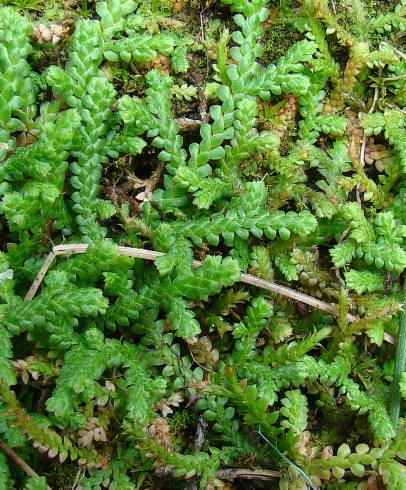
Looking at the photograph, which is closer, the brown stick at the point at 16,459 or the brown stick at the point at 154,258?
the brown stick at the point at 16,459

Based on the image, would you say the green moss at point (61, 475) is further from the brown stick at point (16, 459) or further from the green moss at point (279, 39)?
the green moss at point (279, 39)

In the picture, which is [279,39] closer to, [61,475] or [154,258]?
[154,258]

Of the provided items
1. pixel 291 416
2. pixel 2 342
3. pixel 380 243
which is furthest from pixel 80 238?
pixel 380 243

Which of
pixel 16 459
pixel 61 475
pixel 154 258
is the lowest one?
pixel 61 475

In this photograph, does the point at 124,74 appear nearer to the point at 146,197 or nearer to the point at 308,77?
the point at 146,197

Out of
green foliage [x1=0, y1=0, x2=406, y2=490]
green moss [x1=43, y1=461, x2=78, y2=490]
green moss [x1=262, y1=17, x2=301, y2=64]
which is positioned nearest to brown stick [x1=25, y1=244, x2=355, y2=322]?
green foliage [x1=0, y1=0, x2=406, y2=490]

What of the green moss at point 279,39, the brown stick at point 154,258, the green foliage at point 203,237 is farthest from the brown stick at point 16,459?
the green moss at point 279,39

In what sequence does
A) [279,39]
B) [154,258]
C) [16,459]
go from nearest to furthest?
1. [16,459]
2. [154,258]
3. [279,39]

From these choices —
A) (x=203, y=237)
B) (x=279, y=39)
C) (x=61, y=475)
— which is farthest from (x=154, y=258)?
(x=279, y=39)
